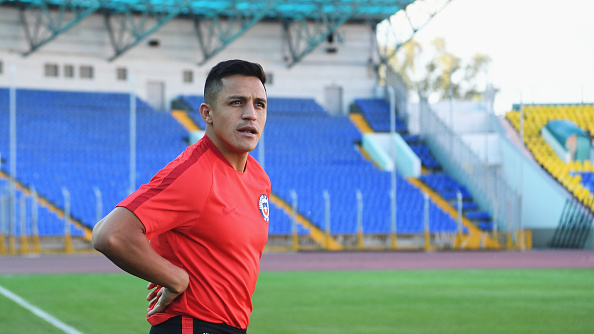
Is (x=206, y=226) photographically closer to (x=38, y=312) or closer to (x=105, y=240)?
(x=105, y=240)

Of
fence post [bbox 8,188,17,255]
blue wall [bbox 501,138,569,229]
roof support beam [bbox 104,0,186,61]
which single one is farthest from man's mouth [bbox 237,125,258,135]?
roof support beam [bbox 104,0,186,61]

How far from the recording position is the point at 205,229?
145 inches

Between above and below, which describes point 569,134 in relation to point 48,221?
above

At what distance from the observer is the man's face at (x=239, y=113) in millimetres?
3789

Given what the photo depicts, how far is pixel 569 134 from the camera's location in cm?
4353

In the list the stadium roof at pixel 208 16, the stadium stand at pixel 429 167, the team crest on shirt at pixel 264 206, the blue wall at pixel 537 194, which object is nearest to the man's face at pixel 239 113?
the team crest on shirt at pixel 264 206

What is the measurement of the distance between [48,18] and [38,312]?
115 feet

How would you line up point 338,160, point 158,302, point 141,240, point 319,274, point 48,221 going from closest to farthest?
point 141,240 → point 158,302 → point 319,274 → point 48,221 → point 338,160

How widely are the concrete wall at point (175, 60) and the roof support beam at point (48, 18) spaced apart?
19.2 inches

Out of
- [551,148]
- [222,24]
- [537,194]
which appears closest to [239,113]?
[537,194]

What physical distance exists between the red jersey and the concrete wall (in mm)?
44104

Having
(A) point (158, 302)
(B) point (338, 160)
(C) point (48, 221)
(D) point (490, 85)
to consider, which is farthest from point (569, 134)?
(A) point (158, 302)

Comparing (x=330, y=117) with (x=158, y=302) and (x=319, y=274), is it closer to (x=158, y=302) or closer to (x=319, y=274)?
(x=319, y=274)

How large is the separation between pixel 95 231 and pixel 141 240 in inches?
7.0
